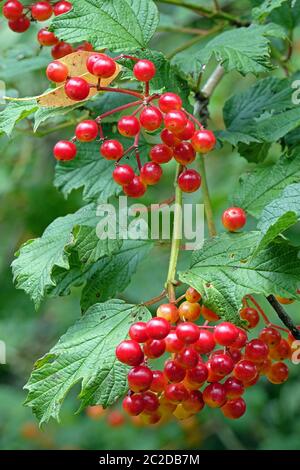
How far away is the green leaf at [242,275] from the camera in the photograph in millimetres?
1061

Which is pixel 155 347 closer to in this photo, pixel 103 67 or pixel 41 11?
pixel 103 67

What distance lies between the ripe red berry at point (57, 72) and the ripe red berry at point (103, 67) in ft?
0.19

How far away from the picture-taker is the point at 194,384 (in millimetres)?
1041

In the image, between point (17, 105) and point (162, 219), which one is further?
point (162, 219)

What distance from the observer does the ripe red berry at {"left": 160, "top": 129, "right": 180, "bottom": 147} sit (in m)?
1.11

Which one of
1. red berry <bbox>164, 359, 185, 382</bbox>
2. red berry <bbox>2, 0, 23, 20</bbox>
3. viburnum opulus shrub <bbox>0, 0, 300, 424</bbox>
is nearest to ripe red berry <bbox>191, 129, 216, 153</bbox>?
viburnum opulus shrub <bbox>0, 0, 300, 424</bbox>

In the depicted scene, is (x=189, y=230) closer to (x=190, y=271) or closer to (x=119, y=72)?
(x=190, y=271)

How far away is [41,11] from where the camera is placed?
1327mm

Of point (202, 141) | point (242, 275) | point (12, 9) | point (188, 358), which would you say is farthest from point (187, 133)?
point (12, 9)

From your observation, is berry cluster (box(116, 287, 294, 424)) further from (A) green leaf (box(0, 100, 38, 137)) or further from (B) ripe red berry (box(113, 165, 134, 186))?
(A) green leaf (box(0, 100, 38, 137))

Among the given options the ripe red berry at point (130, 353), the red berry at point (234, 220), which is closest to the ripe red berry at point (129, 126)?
the red berry at point (234, 220)

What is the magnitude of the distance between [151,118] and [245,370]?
408 mm
